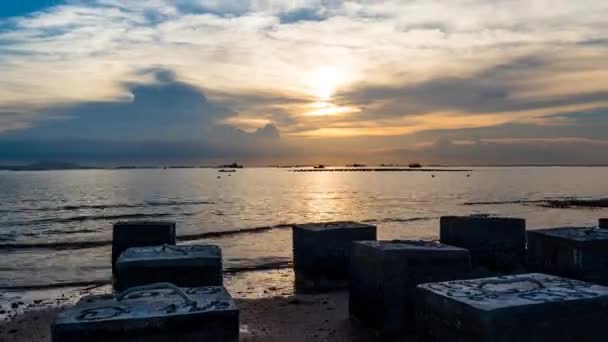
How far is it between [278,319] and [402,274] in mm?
3049

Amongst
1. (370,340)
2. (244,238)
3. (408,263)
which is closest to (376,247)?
(408,263)

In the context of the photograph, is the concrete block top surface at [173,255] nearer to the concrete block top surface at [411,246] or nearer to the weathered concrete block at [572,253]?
the concrete block top surface at [411,246]

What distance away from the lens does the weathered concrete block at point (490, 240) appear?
10.4m

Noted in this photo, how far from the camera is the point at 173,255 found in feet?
23.7

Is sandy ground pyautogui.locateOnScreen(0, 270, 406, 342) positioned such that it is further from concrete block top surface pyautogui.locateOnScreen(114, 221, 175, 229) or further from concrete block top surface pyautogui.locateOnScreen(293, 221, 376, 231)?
concrete block top surface pyautogui.locateOnScreen(114, 221, 175, 229)

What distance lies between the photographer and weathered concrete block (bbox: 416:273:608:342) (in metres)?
4.41

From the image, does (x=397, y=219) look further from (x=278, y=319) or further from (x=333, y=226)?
(x=278, y=319)

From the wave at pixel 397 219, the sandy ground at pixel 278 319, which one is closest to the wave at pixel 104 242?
the wave at pixel 397 219

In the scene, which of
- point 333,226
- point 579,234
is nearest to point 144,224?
point 333,226

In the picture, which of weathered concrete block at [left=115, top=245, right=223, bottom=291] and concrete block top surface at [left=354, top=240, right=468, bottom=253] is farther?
concrete block top surface at [left=354, top=240, right=468, bottom=253]

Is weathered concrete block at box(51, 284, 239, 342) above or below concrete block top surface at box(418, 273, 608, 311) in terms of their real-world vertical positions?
below

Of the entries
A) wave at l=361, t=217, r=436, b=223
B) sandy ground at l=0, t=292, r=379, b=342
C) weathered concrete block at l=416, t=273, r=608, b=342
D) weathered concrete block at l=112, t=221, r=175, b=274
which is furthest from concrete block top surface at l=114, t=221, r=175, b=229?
wave at l=361, t=217, r=436, b=223

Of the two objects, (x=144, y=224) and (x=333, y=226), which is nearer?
(x=144, y=224)

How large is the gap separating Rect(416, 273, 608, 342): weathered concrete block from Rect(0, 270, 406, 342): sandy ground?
2.37 metres
